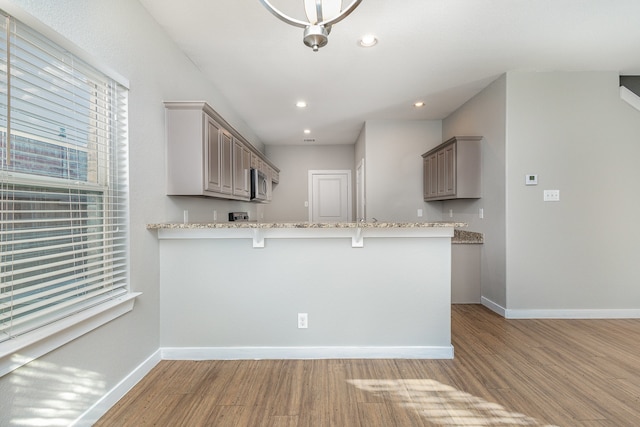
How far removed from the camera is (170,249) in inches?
88.8

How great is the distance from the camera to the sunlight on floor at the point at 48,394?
3.97 ft

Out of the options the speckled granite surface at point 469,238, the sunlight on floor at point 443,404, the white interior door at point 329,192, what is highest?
the white interior door at point 329,192

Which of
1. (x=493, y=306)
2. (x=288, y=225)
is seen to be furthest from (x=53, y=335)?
(x=493, y=306)

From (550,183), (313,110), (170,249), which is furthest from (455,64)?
(170,249)

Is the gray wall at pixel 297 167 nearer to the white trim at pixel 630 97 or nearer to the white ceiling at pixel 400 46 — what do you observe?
the white ceiling at pixel 400 46

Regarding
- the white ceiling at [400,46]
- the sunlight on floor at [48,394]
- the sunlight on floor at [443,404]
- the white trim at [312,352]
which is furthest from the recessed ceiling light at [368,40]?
the sunlight on floor at [48,394]

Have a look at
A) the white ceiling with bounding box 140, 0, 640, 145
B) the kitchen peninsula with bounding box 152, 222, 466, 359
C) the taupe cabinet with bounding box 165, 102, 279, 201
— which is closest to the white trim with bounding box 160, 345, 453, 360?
the kitchen peninsula with bounding box 152, 222, 466, 359

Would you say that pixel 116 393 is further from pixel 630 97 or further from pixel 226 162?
pixel 630 97

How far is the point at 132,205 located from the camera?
1.91 metres

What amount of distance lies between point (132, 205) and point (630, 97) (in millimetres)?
4783

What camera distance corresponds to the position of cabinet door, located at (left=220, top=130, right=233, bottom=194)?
2832 mm

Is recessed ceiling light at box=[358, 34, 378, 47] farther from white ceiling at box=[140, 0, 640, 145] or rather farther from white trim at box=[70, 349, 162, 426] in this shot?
white trim at box=[70, 349, 162, 426]

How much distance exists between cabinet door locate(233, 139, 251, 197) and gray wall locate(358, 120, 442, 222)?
1963mm

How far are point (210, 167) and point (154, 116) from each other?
1.81ft
